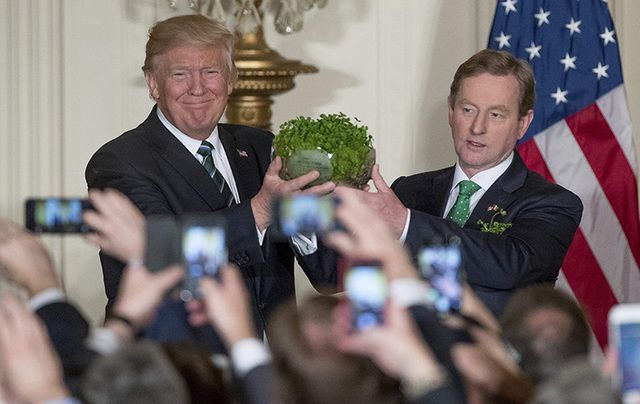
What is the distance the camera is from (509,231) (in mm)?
3734

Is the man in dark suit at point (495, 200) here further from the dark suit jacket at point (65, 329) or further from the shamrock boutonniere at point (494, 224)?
the dark suit jacket at point (65, 329)

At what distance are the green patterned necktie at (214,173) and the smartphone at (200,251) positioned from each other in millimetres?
1464

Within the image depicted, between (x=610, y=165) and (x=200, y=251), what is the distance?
3.13 meters

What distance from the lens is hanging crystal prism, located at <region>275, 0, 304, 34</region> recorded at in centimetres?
527

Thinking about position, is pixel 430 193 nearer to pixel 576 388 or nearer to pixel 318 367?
pixel 318 367

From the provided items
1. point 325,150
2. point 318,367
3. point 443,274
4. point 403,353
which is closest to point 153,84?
point 325,150

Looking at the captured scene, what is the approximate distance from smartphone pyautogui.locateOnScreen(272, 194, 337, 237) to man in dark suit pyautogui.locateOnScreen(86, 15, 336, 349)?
3.60ft

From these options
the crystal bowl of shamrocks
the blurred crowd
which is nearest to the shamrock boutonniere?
the crystal bowl of shamrocks

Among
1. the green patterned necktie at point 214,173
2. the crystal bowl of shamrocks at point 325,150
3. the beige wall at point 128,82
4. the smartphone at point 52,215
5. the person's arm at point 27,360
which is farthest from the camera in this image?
the beige wall at point 128,82

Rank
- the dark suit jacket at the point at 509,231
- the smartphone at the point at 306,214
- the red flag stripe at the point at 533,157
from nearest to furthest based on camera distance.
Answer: the smartphone at the point at 306,214 < the dark suit jacket at the point at 509,231 < the red flag stripe at the point at 533,157

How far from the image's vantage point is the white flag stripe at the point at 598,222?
509 cm

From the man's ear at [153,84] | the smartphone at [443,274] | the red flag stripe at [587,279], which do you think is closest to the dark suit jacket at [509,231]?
the man's ear at [153,84]

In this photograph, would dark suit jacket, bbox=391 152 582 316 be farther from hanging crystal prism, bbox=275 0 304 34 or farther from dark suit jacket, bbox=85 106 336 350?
hanging crystal prism, bbox=275 0 304 34

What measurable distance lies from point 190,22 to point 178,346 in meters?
1.89
